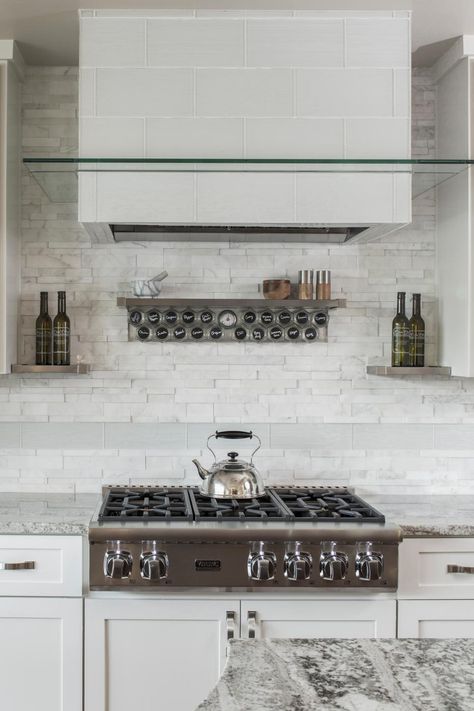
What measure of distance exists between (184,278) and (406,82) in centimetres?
122

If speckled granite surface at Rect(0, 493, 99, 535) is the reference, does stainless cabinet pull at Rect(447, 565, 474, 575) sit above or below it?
below

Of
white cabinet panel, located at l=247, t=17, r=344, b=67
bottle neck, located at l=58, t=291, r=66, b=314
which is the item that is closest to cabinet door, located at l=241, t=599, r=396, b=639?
bottle neck, located at l=58, t=291, r=66, b=314

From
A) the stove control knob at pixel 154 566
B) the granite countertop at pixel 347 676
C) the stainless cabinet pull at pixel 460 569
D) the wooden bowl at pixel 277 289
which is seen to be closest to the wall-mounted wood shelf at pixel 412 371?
the wooden bowl at pixel 277 289

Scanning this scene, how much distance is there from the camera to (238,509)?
2764 millimetres

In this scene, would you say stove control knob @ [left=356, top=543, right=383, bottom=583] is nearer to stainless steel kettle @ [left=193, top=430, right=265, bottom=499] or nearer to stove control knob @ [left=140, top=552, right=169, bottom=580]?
stainless steel kettle @ [left=193, top=430, right=265, bottom=499]

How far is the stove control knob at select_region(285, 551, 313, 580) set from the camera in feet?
8.26

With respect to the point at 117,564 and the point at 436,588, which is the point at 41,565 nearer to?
the point at 117,564

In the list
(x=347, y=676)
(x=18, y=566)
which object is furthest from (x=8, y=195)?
(x=347, y=676)

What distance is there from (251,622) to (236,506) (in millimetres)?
429

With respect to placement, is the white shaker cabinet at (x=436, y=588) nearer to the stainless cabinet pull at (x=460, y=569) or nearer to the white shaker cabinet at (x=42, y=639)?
the stainless cabinet pull at (x=460, y=569)

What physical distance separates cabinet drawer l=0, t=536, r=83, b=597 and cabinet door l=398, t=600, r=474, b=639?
1.14 m

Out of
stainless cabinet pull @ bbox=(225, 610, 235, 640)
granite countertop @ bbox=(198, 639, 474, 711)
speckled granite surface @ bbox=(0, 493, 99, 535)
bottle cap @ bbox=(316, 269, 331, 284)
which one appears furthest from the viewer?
bottle cap @ bbox=(316, 269, 331, 284)

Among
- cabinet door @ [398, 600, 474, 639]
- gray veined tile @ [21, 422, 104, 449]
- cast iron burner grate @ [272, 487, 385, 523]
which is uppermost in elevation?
gray veined tile @ [21, 422, 104, 449]

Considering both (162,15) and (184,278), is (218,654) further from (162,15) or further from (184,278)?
(162,15)
